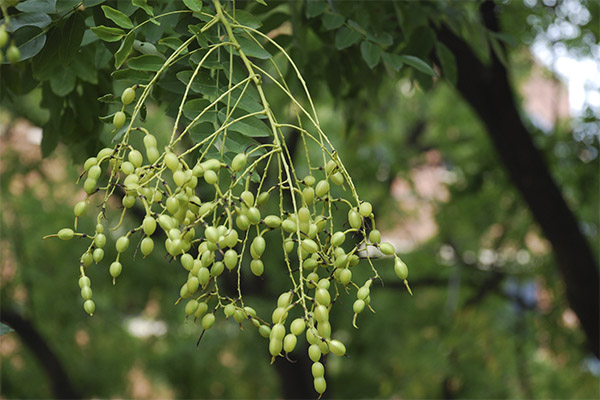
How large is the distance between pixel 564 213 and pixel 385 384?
1757mm

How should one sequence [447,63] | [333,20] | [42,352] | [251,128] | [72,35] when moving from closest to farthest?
1. [251,128]
2. [72,35]
3. [333,20]
4. [447,63]
5. [42,352]

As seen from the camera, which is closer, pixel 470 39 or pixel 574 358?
pixel 470 39

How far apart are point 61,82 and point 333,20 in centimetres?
49

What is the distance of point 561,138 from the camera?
2910 millimetres

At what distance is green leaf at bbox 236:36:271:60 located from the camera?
896 mm

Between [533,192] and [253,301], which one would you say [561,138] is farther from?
[253,301]

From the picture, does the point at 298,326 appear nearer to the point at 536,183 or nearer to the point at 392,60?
the point at 392,60

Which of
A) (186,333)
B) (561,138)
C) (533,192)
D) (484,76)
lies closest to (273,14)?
(484,76)

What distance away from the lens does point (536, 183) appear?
2.42 metres

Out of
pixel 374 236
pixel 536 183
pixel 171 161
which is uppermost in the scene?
pixel 171 161

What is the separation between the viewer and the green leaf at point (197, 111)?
0.87m

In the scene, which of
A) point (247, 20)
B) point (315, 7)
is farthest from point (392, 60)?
point (247, 20)

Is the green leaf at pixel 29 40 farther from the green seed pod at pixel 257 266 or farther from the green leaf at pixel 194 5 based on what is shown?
the green seed pod at pixel 257 266

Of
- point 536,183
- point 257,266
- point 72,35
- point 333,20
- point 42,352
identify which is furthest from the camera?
point 42,352
